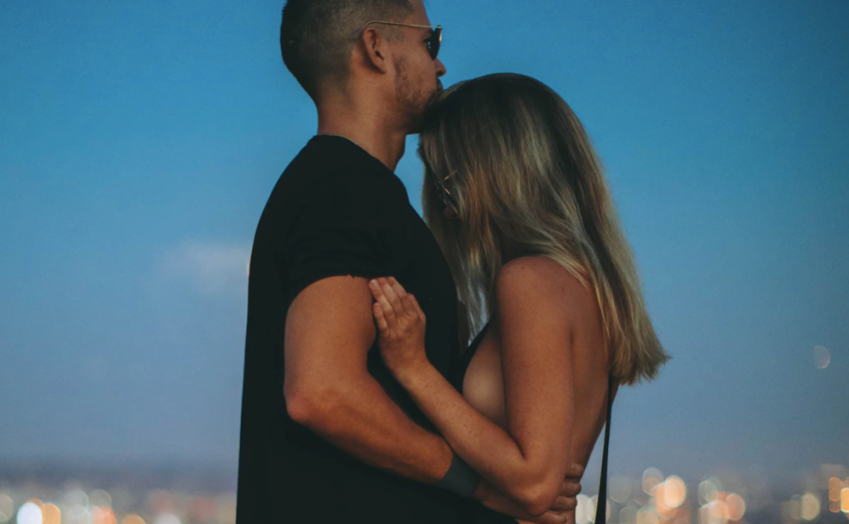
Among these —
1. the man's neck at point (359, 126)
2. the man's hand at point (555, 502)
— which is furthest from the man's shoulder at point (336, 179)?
the man's hand at point (555, 502)

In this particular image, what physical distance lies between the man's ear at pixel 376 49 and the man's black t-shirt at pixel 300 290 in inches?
18.3

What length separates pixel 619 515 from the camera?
165 feet

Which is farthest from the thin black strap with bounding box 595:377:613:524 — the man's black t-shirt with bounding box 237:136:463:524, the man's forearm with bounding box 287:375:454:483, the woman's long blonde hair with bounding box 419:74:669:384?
the man's forearm with bounding box 287:375:454:483

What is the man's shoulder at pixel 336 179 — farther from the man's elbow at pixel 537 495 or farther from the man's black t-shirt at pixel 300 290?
the man's elbow at pixel 537 495

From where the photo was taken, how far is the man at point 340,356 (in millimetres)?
2201

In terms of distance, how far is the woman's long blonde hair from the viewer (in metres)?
2.78

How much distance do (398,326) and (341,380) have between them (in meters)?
0.25

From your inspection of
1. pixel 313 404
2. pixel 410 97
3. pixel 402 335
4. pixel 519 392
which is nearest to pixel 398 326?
pixel 402 335

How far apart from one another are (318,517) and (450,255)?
4.55 ft

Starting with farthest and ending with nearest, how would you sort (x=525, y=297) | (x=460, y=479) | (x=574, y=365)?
1. (x=574, y=365)
2. (x=525, y=297)
3. (x=460, y=479)

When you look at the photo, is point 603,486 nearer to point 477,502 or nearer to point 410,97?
point 477,502

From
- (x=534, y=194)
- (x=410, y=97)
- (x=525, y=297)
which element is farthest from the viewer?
(x=410, y=97)

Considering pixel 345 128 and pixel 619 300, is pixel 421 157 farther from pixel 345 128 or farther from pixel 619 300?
pixel 619 300

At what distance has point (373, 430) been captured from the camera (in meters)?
2.24
